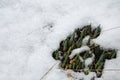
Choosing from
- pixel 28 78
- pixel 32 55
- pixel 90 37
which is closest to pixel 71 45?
pixel 90 37

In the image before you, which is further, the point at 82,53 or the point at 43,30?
the point at 43,30

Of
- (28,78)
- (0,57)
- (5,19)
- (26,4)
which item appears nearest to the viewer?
(28,78)

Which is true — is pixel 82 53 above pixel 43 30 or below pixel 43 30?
below

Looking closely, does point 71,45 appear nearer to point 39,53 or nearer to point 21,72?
point 39,53
